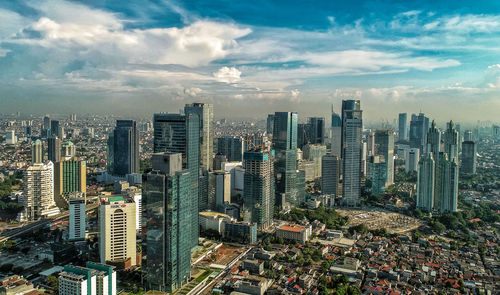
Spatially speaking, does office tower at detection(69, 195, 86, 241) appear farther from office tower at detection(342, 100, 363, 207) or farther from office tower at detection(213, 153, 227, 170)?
office tower at detection(342, 100, 363, 207)

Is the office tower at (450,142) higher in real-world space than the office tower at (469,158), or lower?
higher

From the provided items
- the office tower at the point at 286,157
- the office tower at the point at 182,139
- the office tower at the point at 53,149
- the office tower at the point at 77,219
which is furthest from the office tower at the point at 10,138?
the office tower at the point at 182,139

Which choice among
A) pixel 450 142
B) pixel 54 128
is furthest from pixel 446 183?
pixel 54 128

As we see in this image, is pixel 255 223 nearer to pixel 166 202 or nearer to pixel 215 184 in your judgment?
pixel 215 184

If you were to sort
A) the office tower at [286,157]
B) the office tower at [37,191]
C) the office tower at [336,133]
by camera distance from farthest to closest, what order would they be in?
the office tower at [336,133] → the office tower at [286,157] → the office tower at [37,191]

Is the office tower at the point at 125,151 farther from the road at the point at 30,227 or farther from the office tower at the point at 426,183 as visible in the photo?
the office tower at the point at 426,183

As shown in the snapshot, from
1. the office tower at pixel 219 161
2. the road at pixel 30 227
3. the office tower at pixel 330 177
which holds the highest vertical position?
the office tower at pixel 219 161

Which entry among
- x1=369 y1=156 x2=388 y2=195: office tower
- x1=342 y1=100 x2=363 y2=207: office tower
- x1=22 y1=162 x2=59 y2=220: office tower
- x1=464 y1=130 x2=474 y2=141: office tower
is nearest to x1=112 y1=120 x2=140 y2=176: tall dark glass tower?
x1=22 y1=162 x2=59 y2=220: office tower
